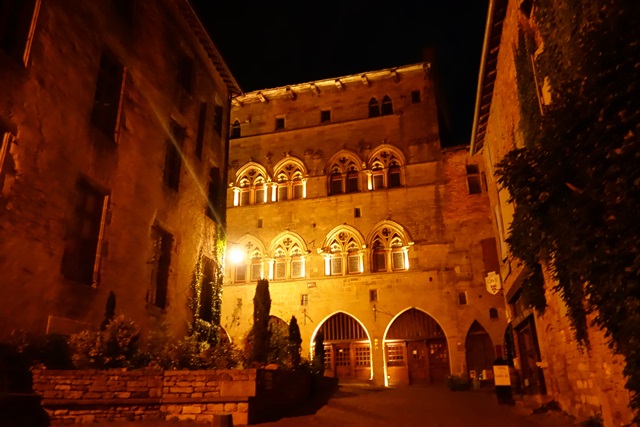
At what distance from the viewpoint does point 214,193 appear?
54.6ft

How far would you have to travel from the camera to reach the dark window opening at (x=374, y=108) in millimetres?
24422

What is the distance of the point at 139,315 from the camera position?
11.4m

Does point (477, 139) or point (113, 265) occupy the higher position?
point (477, 139)

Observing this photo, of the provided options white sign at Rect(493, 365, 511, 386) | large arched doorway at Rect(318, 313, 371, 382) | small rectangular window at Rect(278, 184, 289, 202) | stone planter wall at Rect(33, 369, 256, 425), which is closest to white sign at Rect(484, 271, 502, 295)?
large arched doorway at Rect(318, 313, 371, 382)

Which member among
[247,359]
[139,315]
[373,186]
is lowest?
[247,359]

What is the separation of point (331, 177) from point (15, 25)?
16304 mm

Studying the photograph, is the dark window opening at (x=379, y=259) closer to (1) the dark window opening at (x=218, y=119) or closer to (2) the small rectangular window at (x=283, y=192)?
Answer: (2) the small rectangular window at (x=283, y=192)

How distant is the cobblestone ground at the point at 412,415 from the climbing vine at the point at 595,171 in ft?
12.9

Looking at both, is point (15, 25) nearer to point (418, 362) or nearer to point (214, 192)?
point (214, 192)

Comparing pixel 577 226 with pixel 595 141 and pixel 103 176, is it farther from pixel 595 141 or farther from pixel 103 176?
pixel 103 176

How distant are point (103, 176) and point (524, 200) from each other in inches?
348

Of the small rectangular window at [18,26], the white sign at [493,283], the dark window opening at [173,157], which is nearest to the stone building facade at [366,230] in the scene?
the white sign at [493,283]

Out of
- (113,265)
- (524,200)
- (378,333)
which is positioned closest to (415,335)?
(378,333)

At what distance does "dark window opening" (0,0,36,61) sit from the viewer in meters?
8.62
